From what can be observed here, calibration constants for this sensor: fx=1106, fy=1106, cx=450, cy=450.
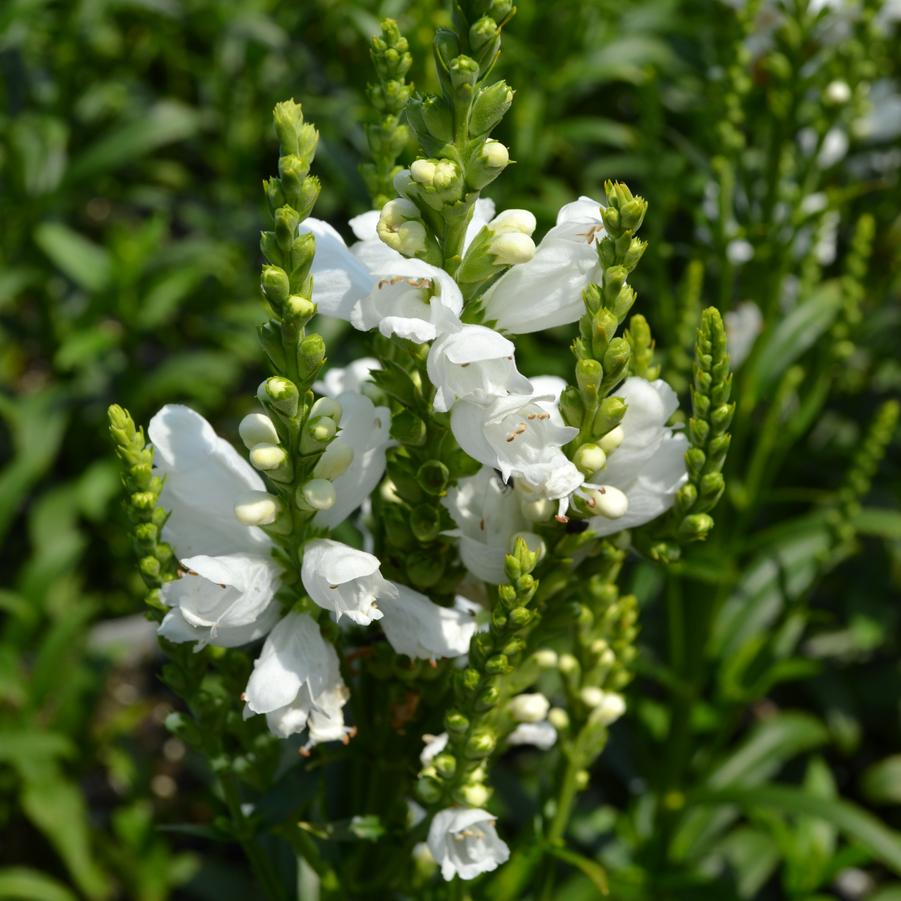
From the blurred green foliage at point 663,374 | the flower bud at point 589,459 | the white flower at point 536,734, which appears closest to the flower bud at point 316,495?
the flower bud at point 589,459

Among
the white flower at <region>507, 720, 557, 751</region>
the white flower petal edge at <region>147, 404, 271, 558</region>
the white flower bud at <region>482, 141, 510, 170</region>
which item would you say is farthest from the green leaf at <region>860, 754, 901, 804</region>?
the white flower bud at <region>482, 141, 510, 170</region>

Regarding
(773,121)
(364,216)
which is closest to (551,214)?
(773,121)

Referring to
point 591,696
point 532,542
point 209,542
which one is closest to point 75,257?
point 209,542

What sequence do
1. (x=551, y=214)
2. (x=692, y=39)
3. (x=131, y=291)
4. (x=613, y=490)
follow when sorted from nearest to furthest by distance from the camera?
(x=613, y=490) → (x=551, y=214) → (x=131, y=291) → (x=692, y=39)

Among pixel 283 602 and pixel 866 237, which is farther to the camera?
pixel 866 237

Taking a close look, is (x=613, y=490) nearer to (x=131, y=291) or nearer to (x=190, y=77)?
(x=131, y=291)

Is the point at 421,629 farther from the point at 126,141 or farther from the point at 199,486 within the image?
the point at 126,141

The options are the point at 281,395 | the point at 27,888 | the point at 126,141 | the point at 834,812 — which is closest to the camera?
the point at 281,395
